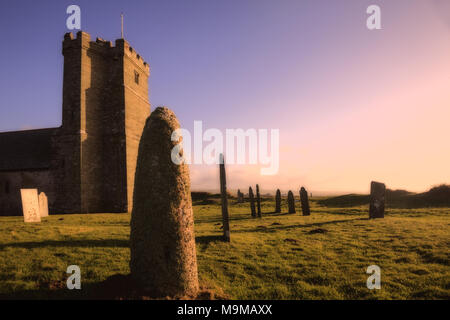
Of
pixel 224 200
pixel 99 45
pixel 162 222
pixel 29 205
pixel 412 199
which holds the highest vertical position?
pixel 99 45

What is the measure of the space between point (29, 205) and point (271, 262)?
A: 1308 cm

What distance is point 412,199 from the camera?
21.8 meters

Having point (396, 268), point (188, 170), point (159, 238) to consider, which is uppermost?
point (188, 170)

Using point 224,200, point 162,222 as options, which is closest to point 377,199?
point 224,200

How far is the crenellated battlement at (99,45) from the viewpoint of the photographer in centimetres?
2042

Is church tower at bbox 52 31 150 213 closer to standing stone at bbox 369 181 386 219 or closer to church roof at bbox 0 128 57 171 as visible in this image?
church roof at bbox 0 128 57 171

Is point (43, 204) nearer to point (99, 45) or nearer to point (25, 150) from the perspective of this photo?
point (25, 150)

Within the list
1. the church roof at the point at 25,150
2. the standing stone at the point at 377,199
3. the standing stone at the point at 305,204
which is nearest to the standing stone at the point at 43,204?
the church roof at the point at 25,150

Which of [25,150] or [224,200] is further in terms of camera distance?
[25,150]

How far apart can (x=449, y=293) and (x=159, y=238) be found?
5328 millimetres

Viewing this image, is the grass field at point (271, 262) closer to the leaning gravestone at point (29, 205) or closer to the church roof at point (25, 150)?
the leaning gravestone at point (29, 205)

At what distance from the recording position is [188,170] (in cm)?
450
